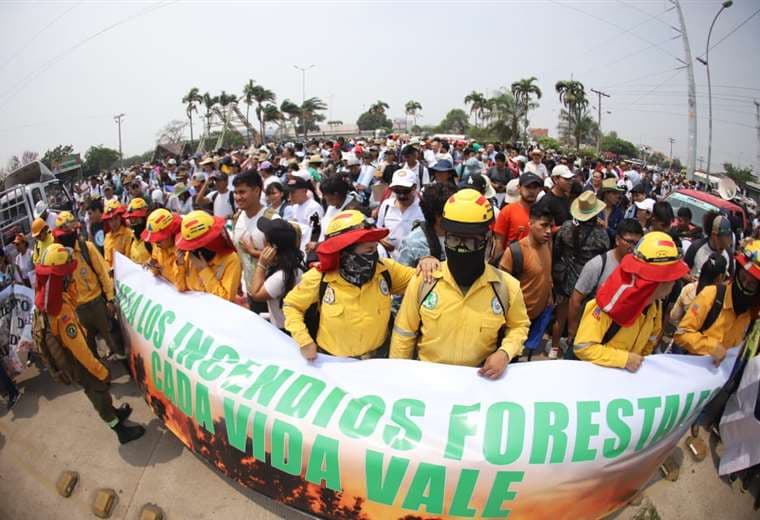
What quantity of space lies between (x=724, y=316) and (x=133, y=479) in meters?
4.63

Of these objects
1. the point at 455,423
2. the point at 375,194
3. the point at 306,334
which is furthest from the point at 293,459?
the point at 375,194

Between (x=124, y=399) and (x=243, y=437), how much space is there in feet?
7.58

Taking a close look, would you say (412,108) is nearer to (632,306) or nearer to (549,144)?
(549,144)

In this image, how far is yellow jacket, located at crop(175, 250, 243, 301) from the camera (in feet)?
12.4

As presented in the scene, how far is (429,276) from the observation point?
271cm

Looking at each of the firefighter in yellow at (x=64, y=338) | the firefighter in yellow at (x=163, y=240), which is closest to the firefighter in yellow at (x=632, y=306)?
the firefighter in yellow at (x=163, y=240)

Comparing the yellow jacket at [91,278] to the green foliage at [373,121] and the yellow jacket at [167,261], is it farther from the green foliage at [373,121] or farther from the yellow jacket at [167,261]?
the green foliage at [373,121]

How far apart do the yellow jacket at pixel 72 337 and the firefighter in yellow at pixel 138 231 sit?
128 centimetres

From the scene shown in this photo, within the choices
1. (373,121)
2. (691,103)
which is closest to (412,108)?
(373,121)

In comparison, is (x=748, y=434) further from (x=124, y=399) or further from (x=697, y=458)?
(x=124, y=399)

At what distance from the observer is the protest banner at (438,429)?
2.50m

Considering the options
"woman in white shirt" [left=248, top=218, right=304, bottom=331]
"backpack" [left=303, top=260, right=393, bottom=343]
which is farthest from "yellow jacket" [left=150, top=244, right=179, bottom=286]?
"backpack" [left=303, top=260, right=393, bottom=343]

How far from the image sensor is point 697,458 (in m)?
3.48

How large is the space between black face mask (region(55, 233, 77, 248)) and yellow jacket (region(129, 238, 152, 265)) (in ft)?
2.07
